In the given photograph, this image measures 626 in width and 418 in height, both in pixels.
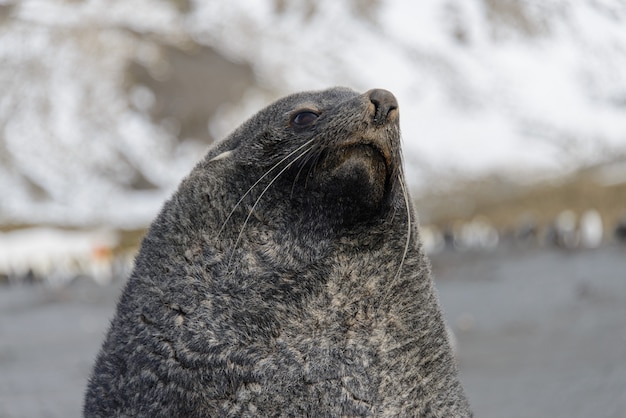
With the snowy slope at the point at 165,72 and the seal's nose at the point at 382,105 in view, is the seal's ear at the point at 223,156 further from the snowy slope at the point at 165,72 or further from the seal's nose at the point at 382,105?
the snowy slope at the point at 165,72

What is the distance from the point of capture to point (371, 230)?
11.8ft

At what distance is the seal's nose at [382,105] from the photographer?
11.5 ft

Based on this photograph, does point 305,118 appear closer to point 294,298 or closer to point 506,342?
point 294,298

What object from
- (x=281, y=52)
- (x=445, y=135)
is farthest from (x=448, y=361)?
(x=281, y=52)

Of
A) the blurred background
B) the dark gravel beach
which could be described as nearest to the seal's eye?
the blurred background

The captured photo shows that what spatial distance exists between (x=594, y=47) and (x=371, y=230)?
16.8ft

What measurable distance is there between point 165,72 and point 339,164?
67.6m

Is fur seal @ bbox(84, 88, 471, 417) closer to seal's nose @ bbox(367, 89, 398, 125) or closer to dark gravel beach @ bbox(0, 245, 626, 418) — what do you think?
seal's nose @ bbox(367, 89, 398, 125)

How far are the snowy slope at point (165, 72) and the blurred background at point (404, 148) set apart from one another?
0.62 feet

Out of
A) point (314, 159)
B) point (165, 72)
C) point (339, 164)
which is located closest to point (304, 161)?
point (314, 159)

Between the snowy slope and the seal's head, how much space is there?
23.7m

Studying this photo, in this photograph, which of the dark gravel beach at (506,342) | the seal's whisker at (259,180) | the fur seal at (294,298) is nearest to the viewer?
the fur seal at (294,298)

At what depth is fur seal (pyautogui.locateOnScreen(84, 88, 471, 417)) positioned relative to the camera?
3311 mm

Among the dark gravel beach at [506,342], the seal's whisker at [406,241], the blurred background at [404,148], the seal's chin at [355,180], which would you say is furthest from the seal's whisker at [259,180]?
the dark gravel beach at [506,342]
